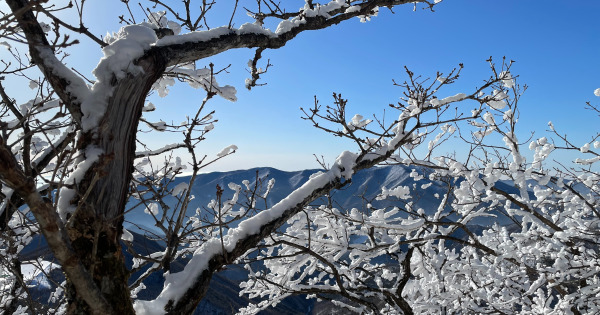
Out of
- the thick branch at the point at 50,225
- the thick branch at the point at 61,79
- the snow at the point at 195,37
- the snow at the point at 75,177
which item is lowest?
the thick branch at the point at 50,225

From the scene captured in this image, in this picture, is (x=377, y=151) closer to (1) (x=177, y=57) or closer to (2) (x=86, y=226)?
(1) (x=177, y=57)

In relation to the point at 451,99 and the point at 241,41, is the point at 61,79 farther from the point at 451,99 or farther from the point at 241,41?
the point at 451,99

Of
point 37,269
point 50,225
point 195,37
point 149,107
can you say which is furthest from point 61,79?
point 37,269

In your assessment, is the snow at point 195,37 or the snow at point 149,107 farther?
the snow at point 149,107

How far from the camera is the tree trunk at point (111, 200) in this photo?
151 cm

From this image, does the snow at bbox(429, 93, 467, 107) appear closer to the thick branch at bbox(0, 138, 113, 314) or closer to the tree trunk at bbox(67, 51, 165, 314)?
the tree trunk at bbox(67, 51, 165, 314)

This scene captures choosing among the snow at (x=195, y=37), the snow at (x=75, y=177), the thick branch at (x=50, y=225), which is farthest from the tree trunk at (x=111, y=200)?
the snow at (x=195, y=37)

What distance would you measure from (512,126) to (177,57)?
569cm

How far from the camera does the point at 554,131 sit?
5.45 meters

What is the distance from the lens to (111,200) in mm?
1646

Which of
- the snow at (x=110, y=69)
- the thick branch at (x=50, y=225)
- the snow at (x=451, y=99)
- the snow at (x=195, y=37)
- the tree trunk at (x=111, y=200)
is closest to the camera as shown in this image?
the thick branch at (x=50, y=225)

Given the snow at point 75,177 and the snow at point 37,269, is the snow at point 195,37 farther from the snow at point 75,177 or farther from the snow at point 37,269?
the snow at point 37,269

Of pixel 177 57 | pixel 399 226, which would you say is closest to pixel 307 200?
pixel 177 57

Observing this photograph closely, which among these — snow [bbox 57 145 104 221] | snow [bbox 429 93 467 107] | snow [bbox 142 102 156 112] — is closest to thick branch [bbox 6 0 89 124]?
snow [bbox 57 145 104 221]
